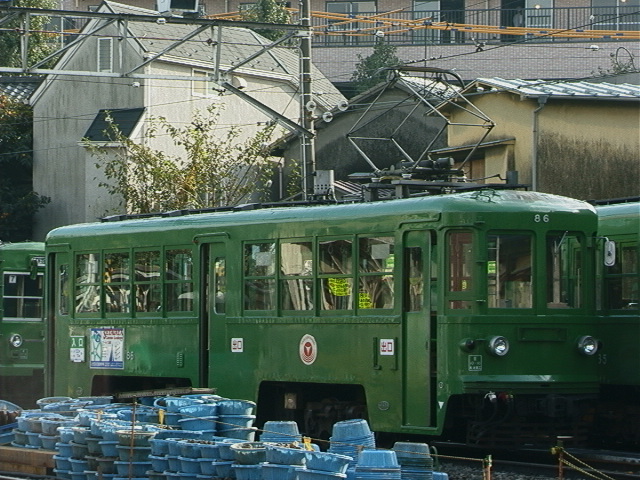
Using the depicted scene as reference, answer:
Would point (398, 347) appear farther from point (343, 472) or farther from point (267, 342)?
point (343, 472)

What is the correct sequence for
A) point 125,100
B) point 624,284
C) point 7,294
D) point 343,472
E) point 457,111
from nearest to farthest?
1. point 343,472
2. point 624,284
3. point 7,294
4. point 457,111
5. point 125,100

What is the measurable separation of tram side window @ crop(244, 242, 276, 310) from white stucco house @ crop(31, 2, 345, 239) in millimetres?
18513

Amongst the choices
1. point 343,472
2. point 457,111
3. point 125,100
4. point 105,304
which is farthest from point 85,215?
point 343,472

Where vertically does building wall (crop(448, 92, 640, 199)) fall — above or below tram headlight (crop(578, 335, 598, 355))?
above

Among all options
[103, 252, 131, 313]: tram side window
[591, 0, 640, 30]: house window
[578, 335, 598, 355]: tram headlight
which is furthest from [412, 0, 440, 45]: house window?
[578, 335, 598, 355]: tram headlight

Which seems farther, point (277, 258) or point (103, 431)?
point (277, 258)

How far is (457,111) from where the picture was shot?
1075 inches

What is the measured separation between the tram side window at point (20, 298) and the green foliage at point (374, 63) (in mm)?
22087

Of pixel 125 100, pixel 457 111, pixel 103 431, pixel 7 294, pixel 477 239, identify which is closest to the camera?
pixel 103 431

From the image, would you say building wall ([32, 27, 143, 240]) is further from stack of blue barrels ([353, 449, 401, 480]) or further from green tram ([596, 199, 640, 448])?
stack of blue barrels ([353, 449, 401, 480])

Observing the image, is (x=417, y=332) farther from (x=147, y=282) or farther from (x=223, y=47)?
(x=223, y=47)

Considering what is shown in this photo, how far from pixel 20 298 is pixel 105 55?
14.3 m

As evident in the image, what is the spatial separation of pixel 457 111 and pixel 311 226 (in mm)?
12726

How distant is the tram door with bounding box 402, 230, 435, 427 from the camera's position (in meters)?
13.7
